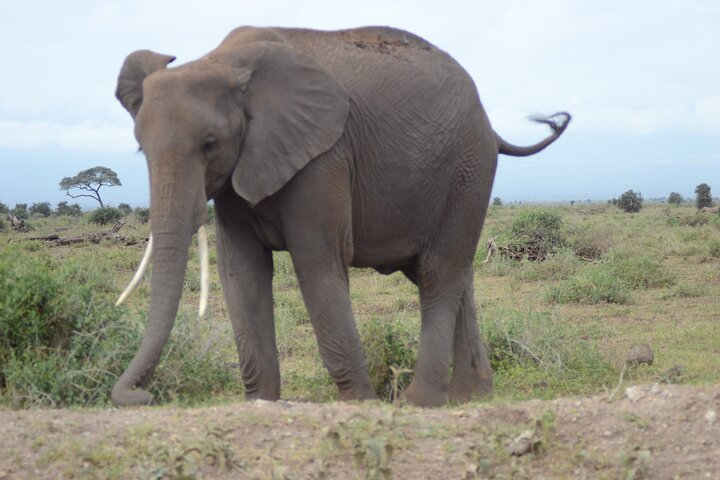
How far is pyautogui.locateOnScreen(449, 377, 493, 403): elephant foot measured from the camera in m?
7.16

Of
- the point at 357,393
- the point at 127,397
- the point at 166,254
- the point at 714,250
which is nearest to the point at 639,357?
the point at 357,393

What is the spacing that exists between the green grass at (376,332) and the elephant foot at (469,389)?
0.63 ft

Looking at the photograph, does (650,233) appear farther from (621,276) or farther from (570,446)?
(570,446)

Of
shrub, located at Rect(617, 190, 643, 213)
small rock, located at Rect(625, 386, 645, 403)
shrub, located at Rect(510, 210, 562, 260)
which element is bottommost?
small rock, located at Rect(625, 386, 645, 403)

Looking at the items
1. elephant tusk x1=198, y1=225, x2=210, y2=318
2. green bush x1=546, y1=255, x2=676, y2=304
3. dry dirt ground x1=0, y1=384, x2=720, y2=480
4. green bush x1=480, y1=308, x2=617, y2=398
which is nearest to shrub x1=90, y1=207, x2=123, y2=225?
green bush x1=546, y1=255, x2=676, y2=304

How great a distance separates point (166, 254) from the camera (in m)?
5.31

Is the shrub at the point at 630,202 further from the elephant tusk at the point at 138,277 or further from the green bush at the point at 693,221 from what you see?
the elephant tusk at the point at 138,277

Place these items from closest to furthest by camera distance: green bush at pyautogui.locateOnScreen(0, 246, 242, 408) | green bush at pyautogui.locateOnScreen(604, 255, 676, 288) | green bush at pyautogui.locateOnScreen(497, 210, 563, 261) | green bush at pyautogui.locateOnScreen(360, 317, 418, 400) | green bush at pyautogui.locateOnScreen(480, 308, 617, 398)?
1. green bush at pyautogui.locateOnScreen(0, 246, 242, 408)
2. green bush at pyautogui.locateOnScreen(360, 317, 418, 400)
3. green bush at pyautogui.locateOnScreen(480, 308, 617, 398)
4. green bush at pyautogui.locateOnScreen(604, 255, 676, 288)
5. green bush at pyautogui.locateOnScreen(497, 210, 563, 261)

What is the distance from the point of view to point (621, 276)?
13273 millimetres

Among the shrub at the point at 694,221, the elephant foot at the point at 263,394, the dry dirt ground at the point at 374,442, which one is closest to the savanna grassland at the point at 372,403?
the dry dirt ground at the point at 374,442

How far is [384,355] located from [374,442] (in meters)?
3.15

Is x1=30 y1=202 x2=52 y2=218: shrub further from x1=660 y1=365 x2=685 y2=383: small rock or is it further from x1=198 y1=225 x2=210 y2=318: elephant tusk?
x1=198 y1=225 x2=210 y2=318: elephant tusk

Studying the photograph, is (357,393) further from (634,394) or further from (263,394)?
(634,394)

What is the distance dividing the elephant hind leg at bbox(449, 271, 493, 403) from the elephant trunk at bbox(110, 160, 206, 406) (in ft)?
8.13
